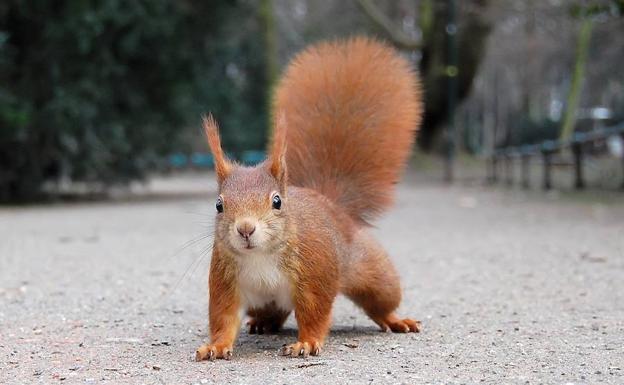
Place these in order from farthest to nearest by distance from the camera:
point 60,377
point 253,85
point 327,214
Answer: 1. point 253,85
2. point 327,214
3. point 60,377

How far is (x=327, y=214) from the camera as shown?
334cm

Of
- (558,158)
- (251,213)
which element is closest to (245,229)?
(251,213)

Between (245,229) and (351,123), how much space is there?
3.48 feet

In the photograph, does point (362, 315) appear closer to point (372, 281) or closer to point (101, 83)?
point (372, 281)

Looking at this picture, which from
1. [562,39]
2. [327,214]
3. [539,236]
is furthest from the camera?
[562,39]

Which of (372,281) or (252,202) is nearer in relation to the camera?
(252,202)

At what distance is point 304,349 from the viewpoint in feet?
10.1

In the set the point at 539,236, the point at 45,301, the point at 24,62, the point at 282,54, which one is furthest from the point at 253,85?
the point at 45,301

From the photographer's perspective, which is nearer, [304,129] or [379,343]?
[379,343]

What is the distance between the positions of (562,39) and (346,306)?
19.1 metres

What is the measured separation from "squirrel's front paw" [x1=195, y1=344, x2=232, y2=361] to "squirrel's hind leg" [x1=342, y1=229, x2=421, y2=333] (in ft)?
1.55

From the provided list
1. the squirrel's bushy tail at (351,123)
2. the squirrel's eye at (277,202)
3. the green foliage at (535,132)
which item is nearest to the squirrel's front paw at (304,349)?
the squirrel's eye at (277,202)

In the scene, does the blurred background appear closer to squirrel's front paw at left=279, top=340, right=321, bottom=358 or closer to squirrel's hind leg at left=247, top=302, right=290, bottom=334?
squirrel's hind leg at left=247, top=302, right=290, bottom=334

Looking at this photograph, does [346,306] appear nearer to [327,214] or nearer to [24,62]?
[327,214]
